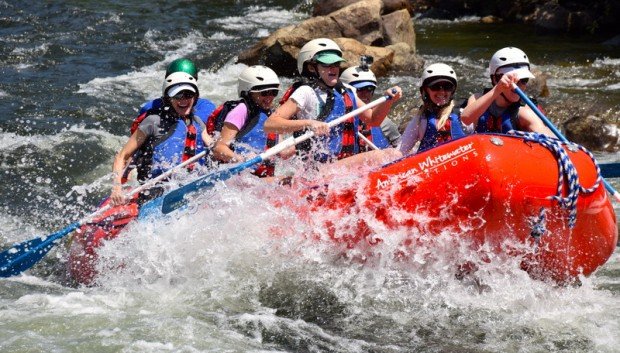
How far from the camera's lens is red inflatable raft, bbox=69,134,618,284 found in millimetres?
5996

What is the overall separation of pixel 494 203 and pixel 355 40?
29.2 feet

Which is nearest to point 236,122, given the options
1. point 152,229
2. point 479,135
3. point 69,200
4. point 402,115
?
point 152,229

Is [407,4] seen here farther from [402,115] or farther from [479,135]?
[479,135]

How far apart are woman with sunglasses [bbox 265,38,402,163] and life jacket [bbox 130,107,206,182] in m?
1.02

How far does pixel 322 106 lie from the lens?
Answer: 7305 millimetres

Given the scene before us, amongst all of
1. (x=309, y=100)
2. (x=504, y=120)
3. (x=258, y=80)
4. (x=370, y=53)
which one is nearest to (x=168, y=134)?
(x=258, y=80)

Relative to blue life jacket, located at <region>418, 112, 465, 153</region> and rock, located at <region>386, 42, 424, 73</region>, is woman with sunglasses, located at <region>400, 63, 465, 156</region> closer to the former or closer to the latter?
blue life jacket, located at <region>418, 112, 465, 153</region>

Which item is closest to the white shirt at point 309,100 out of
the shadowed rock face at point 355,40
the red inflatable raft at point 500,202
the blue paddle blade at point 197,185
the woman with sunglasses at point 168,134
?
the blue paddle blade at point 197,185

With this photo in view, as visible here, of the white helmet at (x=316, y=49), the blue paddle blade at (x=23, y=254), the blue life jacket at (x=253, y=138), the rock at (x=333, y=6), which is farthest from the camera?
the rock at (x=333, y=6)

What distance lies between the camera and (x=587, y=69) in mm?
14797

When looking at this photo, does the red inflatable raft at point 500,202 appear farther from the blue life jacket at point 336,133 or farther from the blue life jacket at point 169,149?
the blue life jacket at point 169,149

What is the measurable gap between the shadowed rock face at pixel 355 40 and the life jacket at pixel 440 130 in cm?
695

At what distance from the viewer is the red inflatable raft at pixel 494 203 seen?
600cm

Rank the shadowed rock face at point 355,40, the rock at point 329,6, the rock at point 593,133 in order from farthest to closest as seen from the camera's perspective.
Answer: the rock at point 329,6, the shadowed rock face at point 355,40, the rock at point 593,133
